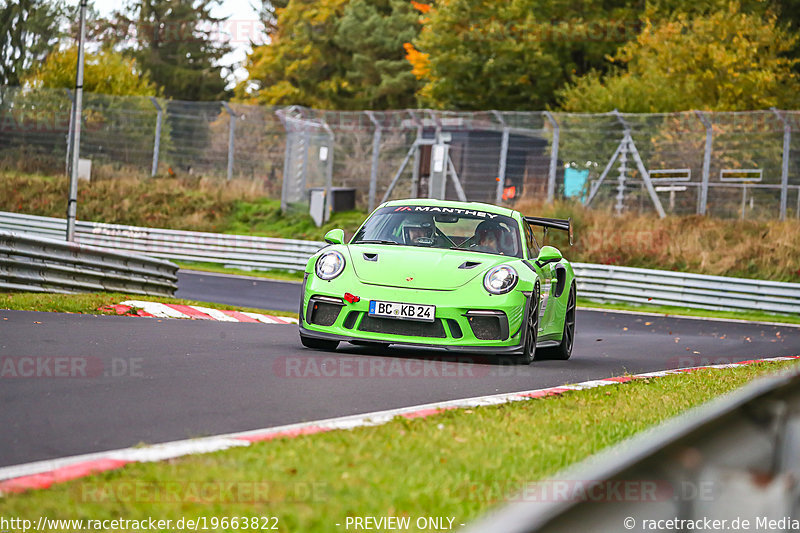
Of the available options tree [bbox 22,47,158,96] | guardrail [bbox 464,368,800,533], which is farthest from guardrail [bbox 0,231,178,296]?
tree [bbox 22,47,158,96]

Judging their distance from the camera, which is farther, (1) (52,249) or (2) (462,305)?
(1) (52,249)

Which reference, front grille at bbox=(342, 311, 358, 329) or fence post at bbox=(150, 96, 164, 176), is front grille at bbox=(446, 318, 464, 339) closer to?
front grille at bbox=(342, 311, 358, 329)

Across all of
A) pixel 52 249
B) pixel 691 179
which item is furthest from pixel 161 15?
pixel 52 249

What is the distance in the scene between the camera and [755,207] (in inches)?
1077

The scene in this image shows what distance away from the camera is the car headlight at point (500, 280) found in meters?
9.24

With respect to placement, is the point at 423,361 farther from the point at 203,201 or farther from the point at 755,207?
the point at 203,201

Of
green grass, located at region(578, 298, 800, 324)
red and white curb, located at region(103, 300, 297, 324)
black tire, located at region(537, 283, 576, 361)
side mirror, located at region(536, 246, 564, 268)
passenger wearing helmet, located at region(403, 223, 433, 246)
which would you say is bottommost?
green grass, located at region(578, 298, 800, 324)

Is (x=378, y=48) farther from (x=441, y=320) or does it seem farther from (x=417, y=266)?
(x=441, y=320)

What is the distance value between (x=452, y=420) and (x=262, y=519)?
2.54 meters

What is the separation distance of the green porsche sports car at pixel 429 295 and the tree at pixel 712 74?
25.3 m

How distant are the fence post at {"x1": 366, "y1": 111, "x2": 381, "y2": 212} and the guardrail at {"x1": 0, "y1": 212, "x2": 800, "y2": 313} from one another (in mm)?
4234

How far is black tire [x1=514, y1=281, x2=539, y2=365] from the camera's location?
9.43 meters

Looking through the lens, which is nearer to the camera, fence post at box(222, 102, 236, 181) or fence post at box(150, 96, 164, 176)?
fence post at box(222, 102, 236, 181)

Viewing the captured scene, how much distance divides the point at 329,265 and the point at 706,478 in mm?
7375
